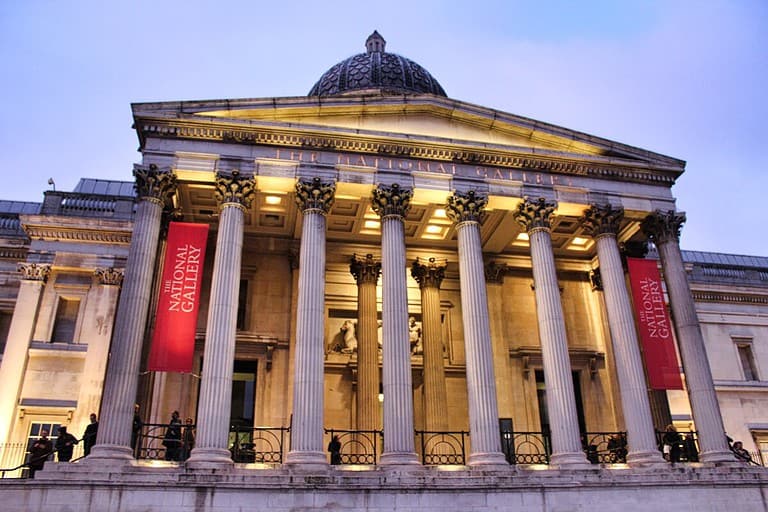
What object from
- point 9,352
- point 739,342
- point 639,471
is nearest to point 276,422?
point 9,352

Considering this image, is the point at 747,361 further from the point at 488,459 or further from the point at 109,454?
the point at 109,454

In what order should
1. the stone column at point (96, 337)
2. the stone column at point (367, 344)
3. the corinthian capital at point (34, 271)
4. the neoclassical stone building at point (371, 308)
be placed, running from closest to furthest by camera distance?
the neoclassical stone building at point (371, 308) → the stone column at point (367, 344) → the stone column at point (96, 337) → the corinthian capital at point (34, 271)

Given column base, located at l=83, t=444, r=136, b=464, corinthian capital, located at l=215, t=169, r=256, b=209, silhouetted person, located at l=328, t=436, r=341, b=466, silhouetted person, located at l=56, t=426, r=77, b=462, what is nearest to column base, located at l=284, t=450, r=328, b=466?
silhouetted person, located at l=328, t=436, r=341, b=466

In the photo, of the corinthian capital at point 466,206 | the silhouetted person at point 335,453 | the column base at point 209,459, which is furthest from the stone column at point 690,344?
the column base at point 209,459

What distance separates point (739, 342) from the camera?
Result: 30.0 m

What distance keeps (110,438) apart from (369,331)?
944 cm

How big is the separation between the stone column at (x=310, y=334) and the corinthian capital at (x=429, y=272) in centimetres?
616

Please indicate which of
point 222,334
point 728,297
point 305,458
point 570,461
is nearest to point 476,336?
point 570,461

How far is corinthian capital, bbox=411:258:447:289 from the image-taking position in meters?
24.1

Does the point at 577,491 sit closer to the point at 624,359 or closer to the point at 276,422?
the point at 624,359

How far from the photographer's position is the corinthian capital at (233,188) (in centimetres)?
1883

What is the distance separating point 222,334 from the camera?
666 inches

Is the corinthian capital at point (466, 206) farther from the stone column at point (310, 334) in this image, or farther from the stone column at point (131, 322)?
the stone column at point (131, 322)

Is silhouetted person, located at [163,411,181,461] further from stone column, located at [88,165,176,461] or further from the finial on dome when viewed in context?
the finial on dome
